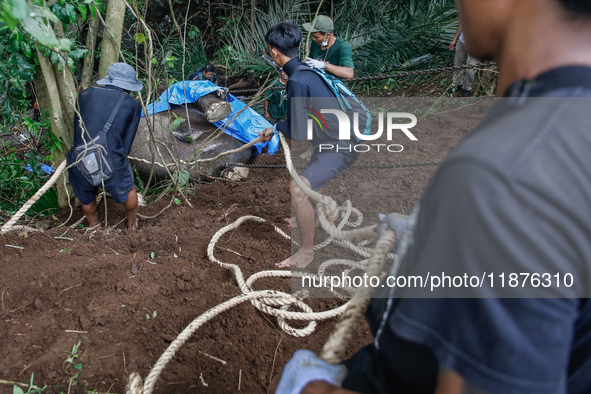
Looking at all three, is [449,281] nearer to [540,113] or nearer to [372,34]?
[540,113]

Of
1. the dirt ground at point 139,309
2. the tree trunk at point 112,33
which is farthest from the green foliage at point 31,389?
the tree trunk at point 112,33

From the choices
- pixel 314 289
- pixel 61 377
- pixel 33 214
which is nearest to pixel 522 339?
pixel 61 377

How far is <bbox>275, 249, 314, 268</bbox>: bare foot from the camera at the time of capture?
112 inches

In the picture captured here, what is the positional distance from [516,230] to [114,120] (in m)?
3.40

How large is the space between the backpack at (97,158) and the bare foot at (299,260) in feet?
5.21

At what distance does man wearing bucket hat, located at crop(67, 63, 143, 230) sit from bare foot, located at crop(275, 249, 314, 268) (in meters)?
1.58

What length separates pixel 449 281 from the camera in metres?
0.51

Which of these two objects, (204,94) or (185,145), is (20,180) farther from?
(204,94)

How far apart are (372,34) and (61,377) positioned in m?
7.32

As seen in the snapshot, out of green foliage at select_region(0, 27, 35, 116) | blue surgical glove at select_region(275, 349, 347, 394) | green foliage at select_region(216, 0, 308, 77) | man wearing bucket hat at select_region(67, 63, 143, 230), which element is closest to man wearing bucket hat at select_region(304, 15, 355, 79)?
man wearing bucket hat at select_region(67, 63, 143, 230)

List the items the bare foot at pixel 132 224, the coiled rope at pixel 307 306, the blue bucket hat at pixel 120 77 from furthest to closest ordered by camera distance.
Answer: the bare foot at pixel 132 224 → the blue bucket hat at pixel 120 77 → the coiled rope at pixel 307 306

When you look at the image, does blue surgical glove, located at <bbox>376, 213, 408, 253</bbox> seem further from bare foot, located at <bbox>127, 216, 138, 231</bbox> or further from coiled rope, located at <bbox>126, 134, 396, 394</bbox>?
bare foot, located at <bbox>127, 216, 138, 231</bbox>

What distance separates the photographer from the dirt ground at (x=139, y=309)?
171 centimetres

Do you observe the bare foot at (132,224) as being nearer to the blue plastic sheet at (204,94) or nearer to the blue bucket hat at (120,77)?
the blue bucket hat at (120,77)
